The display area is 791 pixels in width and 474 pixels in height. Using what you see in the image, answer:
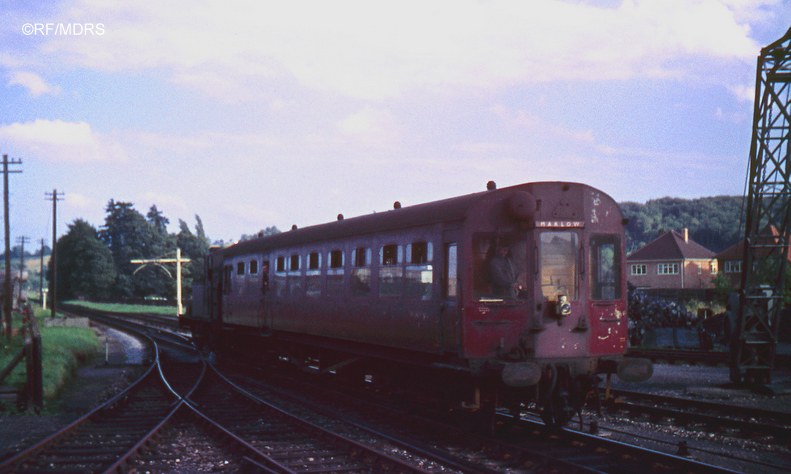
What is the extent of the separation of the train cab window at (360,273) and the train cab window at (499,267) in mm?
3001

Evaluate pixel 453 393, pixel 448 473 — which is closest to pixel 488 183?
pixel 453 393

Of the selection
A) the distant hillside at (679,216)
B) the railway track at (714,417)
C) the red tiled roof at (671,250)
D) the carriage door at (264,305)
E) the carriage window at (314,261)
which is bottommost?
the railway track at (714,417)

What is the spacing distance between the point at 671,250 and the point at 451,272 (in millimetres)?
69532

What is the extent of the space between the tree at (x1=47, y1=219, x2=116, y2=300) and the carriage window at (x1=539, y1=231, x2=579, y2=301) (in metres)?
87.0

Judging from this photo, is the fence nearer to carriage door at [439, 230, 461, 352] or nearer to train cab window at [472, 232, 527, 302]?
carriage door at [439, 230, 461, 352]

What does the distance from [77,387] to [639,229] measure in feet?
352

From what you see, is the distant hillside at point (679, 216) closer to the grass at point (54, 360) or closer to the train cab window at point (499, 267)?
the grass at point (54, 360)

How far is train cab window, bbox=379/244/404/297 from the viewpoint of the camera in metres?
10.9

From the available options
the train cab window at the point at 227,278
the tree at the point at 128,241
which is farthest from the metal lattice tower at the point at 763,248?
the tree at the point at 128,241

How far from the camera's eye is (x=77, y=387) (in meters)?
16.0

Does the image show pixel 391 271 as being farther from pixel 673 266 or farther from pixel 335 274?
pixel 673 266

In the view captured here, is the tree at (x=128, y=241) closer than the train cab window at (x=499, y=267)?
No

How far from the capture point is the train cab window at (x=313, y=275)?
46.1 feet

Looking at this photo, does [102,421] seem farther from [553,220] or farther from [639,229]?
[639,229]
